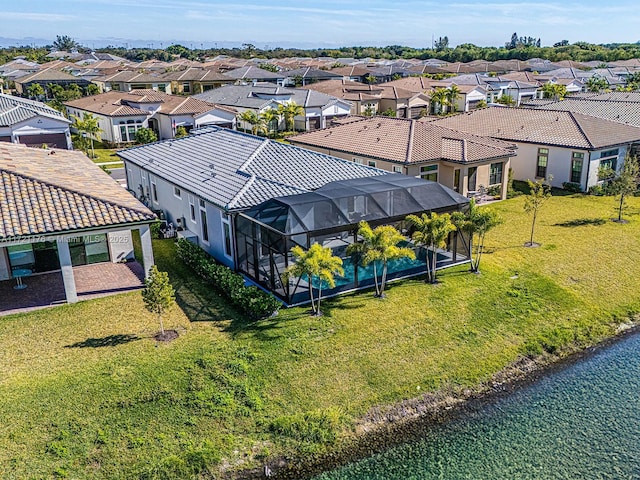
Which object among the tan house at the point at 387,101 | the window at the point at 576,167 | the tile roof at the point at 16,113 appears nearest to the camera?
the window at the point at 576,167

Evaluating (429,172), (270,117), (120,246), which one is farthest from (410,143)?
(270,117)

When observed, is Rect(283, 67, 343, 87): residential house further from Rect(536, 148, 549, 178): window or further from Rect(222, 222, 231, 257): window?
Rect(222, 222, 231, 257): window

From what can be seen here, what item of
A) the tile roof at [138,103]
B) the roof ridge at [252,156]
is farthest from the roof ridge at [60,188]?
the tile roof at [138,103]

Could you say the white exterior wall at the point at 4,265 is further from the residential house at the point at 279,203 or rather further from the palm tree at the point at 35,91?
the palm tree at the point at 35,91

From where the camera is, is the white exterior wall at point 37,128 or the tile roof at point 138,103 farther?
the tile roof at point 138,103

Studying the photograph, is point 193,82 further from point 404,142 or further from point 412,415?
point 412,415

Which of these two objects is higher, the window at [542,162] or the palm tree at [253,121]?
the palm tree at [253,121]

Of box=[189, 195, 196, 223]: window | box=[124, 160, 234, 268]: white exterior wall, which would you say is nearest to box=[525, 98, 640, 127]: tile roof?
box=[124, 160, 234, 268]: white exterior wall
